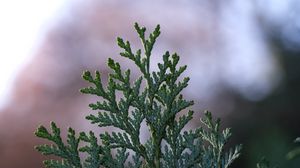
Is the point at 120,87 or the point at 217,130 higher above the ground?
the point at 120,87

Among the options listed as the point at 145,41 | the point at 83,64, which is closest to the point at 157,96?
the point at 145,41

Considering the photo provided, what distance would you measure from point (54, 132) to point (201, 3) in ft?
97.6

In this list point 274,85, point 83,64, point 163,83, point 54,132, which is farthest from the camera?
point 83,64

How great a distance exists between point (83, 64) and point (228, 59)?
9106 mm

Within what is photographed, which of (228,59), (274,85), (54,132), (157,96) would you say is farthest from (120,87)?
(228,59)

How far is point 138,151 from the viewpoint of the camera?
320cm

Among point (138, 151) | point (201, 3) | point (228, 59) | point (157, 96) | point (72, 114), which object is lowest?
point (138, 151)

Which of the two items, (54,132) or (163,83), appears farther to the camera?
(163,83)

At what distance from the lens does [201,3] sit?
32.2 m

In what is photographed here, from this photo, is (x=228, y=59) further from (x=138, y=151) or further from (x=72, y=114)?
(x=138, y=151)

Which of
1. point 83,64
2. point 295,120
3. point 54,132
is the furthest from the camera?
point 83,64

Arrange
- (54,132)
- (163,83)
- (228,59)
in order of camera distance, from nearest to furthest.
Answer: (54,132), (163,83), (228,59)

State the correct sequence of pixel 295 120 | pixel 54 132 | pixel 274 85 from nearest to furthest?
pixel 54 132 → pixel 295 120 → pixel 274 85

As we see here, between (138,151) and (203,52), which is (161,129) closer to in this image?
(138,151)
